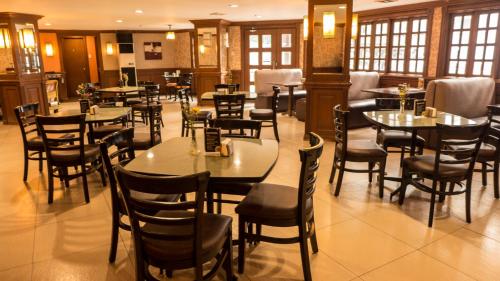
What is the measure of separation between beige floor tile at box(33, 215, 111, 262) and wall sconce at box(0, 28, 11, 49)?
6.27 meters

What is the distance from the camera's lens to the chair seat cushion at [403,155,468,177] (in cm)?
314

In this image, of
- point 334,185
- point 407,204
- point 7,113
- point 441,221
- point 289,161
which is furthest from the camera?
point 7,113

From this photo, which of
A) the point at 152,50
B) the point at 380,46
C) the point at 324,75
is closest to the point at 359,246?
the point at 324,75

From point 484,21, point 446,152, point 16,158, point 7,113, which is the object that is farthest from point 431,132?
point 7,113

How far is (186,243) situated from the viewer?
6.22 feet

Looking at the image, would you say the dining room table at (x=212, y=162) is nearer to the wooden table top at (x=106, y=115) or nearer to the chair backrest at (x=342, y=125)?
Result: the chair backrest at (x=342, y=125)

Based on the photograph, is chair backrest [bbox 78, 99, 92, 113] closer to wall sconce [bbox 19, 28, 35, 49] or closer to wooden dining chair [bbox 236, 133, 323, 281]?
wooden dining chair [bbox 236, 133, 323, 281]

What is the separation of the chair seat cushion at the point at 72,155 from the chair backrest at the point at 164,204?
213cm

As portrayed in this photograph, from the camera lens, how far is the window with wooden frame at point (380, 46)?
29.1 ft

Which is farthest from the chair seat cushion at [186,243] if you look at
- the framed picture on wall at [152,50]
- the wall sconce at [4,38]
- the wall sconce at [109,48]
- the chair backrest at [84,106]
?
the framed picture on wall at [152,50]

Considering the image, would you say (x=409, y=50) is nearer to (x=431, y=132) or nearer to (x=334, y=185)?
(x=431, y=132)

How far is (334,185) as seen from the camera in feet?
13.5

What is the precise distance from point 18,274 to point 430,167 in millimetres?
3342

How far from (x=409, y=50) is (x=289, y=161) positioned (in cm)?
515
